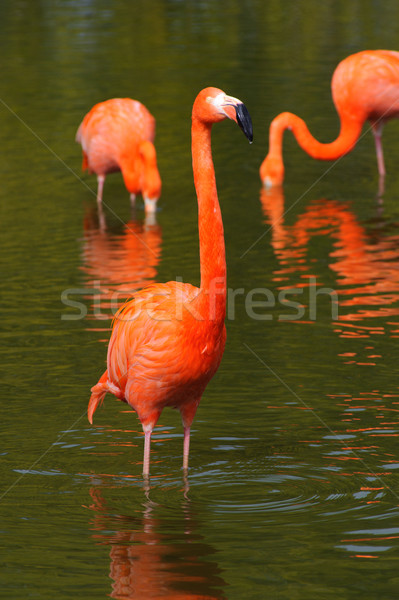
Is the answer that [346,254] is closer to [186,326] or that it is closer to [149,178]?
[149,178]

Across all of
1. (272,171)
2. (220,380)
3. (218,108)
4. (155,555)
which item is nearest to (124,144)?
(272,171)

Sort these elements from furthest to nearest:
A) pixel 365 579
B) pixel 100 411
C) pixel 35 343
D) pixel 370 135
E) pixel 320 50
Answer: pixel 320 50
pixel 370 135
pixel 35 343
pixel 100 411
pixel 365 579

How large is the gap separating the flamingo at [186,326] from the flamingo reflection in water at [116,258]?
2.94 metres

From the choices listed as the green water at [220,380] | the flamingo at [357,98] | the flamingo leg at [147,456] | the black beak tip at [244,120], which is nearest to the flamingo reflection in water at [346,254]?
the green water at [220,380]

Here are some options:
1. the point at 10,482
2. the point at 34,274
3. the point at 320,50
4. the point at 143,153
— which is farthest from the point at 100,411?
the point at 320,50

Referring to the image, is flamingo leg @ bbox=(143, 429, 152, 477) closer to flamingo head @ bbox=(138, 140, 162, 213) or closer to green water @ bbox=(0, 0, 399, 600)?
green water @ bbox=(0, 0, 399, 600)

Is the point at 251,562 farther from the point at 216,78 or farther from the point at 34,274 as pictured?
the point at 216,78

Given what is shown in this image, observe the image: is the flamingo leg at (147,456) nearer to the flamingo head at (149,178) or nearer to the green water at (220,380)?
the green water at (220,380)

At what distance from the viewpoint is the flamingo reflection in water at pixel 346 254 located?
8.80m

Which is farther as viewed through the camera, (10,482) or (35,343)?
(35,343)

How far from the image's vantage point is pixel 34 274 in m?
9.89

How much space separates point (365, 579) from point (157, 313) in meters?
1.73

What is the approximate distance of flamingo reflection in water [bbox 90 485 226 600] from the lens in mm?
4527

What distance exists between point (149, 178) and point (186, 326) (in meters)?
6.46
